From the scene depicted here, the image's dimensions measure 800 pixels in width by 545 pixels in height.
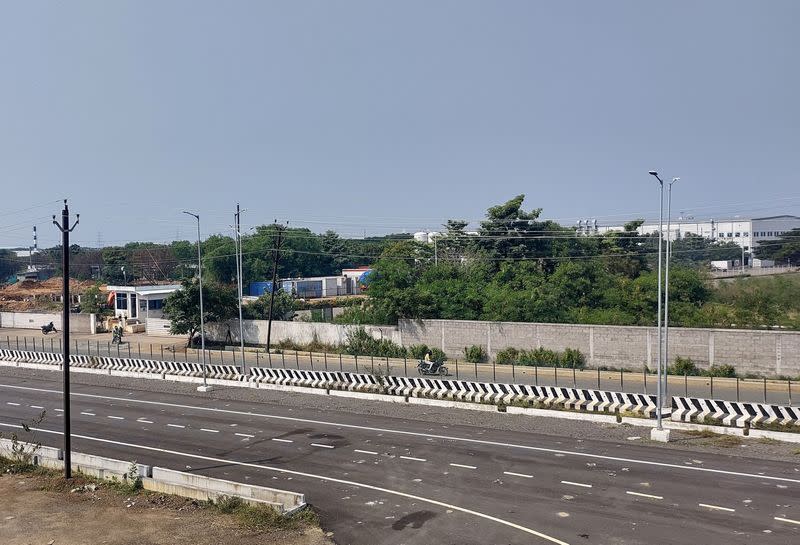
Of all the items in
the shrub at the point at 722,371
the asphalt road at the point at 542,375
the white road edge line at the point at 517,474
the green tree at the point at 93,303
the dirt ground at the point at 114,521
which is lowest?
the dirt ground at the point at 114,521

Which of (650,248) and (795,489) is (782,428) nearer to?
(795,489)

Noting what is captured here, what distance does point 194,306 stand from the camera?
64812mm

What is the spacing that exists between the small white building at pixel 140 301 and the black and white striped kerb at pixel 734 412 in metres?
59.4

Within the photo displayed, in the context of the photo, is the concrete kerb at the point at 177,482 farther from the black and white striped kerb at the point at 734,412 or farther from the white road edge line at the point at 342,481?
the black and white striped kerb at the point at 734,412

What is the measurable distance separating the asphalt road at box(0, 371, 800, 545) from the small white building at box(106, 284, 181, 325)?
44.6m

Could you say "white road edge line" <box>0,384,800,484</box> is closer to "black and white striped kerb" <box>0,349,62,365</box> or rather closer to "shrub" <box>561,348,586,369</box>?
"black and white striped kerb" <box>0,349,62,365</box>

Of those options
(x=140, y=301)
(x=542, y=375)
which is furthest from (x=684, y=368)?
(x=140, y=301)

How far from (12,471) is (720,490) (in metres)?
24.0

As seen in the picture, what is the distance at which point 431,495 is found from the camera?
22.4 metres

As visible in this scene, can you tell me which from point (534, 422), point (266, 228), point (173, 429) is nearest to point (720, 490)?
point (534, 422)

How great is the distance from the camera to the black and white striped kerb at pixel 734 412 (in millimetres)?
30609

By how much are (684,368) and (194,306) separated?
39.9 meters

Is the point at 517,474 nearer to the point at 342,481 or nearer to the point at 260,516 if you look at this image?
the point at 342,481

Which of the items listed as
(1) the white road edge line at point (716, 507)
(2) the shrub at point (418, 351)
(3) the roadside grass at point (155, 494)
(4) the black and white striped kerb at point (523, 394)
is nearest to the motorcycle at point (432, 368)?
(4) the black and white striped kerb at point (523, 394)
